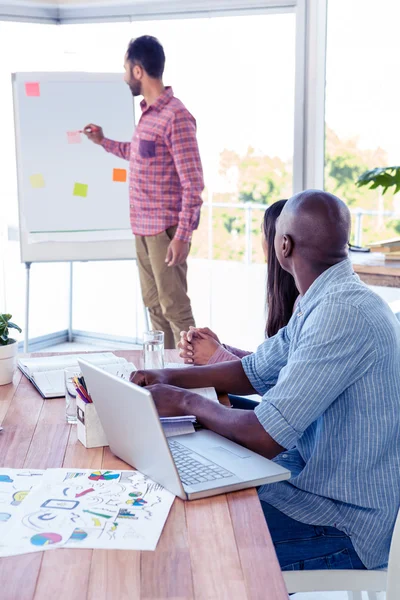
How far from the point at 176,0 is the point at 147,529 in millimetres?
3710

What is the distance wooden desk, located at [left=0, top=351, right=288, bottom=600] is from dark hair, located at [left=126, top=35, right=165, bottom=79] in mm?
2860

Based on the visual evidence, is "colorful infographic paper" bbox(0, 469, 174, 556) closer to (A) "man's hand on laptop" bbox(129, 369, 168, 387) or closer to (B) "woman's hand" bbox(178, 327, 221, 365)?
(A) "man's hand on laptop" bbox(129, 369, 168, 387)

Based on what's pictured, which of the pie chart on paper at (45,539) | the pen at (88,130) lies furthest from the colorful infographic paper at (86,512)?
the pen at (88,130)

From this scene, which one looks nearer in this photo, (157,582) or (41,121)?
(157,582)

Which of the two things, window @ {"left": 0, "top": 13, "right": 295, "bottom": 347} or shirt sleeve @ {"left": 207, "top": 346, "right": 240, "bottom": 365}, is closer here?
shirt sleeve @ {"left": 207, "top": 346, "right": 240, "bottom": 365}

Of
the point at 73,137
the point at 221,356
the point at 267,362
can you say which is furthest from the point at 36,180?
the point at 267,362

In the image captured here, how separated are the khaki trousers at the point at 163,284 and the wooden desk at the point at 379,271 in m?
1.07

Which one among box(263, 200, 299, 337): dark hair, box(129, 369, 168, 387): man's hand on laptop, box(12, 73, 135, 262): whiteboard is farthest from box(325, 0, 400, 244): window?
box(129, 369, 168, 387): man's hand on laptop

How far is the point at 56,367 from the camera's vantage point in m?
1.99

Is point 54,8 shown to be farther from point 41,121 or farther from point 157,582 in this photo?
point 157,582

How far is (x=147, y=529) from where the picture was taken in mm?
1129

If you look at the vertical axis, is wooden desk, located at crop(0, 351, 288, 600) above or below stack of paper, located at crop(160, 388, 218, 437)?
below

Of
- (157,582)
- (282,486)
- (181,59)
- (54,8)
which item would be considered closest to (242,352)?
(282,486)

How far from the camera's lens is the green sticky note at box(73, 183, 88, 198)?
13.5 feet
